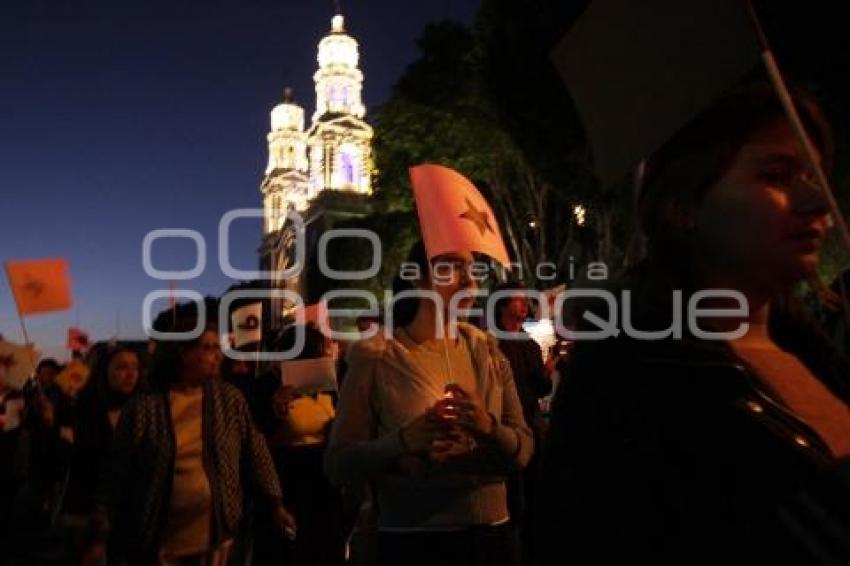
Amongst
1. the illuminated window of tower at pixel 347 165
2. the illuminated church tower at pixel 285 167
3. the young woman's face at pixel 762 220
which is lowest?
the young woman's face at pixel 762 220

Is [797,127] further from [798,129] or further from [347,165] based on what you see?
[347,165]

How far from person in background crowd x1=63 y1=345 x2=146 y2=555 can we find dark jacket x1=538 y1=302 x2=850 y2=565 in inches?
150

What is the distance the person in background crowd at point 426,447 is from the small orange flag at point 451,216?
230mm

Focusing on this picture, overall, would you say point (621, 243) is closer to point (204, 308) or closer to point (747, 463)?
point (204, 308)

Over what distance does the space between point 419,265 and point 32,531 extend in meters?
9.16

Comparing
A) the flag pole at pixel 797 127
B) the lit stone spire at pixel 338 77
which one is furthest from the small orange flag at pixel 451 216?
the lit stone spire at pixel 338 77

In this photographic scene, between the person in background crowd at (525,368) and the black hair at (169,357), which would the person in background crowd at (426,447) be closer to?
the black hair at (169,357)

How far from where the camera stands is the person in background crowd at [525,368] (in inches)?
231

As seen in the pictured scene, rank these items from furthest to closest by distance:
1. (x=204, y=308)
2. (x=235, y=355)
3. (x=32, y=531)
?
(x=32, y=531), (x=235, y=355), (x=204, y=308)

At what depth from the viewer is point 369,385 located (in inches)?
128

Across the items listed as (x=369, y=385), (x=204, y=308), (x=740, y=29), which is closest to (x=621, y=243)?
(x=204, y=308)

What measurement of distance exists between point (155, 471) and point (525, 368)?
9.70ft

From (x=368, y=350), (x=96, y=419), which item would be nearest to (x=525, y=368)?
(x=96, y=419)

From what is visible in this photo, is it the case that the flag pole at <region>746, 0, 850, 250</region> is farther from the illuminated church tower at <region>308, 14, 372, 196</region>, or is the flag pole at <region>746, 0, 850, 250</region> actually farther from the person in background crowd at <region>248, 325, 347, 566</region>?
the illuminated church tower at <region>308, 14, 372, 196</region>
